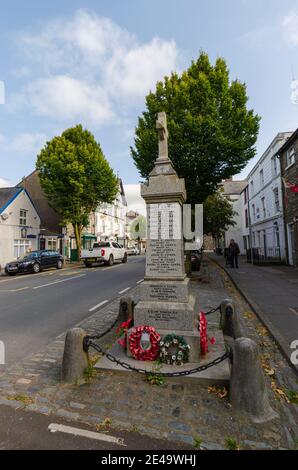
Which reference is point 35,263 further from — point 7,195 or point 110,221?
point 110,221

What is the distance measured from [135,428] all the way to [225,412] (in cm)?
106

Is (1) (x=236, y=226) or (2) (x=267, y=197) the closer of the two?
(2) (x=267, y=197)

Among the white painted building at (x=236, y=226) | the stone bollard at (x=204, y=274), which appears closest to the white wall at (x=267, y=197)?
the white painted building at (x=236, y=226)

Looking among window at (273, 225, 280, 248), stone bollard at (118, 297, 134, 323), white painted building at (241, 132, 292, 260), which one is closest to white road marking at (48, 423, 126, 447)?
stone bollard at (118, 297, 134, 323)

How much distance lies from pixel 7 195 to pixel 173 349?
25753 millimetres

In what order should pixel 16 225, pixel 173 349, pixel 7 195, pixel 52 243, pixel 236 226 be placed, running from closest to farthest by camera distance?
pixel 173 349
pixel 16 225
pixel 7 195
pixel 52 243
pixel 236 226

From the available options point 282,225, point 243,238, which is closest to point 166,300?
point 282,225

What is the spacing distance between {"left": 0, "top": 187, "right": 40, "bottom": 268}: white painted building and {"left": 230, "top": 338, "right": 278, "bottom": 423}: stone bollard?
78.1 feet

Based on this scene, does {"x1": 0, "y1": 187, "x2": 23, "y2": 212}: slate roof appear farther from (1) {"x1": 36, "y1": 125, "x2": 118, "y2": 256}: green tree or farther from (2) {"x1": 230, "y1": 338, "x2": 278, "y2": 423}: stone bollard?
(2) {"x1": 230, "y1": 338, "x2": 278, "y2": 423}: stone bollard

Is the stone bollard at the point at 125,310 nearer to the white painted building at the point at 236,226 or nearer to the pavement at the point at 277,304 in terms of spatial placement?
the pavement at the point at 277,304

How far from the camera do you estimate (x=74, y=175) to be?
989 inches

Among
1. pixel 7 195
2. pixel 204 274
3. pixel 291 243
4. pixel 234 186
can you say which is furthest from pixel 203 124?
pixel 234 186

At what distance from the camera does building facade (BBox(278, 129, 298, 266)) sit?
17.0 m

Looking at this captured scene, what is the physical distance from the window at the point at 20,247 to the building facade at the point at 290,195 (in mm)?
22910
